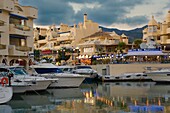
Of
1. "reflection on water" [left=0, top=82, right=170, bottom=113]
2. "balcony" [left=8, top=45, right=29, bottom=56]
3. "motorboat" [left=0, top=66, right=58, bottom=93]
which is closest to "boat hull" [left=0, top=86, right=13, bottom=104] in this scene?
"reflection on water" [left=0, top=82, right=170, bottom=113]

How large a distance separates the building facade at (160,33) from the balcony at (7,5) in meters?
30.0

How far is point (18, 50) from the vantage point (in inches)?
1564

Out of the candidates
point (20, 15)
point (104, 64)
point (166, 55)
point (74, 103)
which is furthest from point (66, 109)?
point (166, 55)

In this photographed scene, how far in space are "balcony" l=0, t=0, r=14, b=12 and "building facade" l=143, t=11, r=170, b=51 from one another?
2996cm

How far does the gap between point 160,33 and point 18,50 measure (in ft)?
101

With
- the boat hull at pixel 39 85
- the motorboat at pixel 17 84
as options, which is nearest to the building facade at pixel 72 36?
the boat hull at pixel 39 85

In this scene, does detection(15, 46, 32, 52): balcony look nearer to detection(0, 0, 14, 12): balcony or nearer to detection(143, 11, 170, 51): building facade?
detection(0, 0, 14, 12): balcony

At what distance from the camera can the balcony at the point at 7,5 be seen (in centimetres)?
3594

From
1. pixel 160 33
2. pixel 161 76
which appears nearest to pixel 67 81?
pixel 161 76

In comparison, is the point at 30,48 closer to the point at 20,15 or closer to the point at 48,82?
the point at 20,15

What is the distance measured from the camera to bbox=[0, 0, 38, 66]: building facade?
36.9 m

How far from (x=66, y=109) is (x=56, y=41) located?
62.6 m

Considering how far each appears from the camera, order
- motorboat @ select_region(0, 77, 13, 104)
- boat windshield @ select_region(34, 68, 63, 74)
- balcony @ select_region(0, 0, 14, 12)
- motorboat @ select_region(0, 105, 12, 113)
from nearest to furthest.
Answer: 1. motorboat @ select_region(0, 105, 12, 113)
2. motorboat @ select_region(0, 77, 13, 104)
3. boat windshield @ select_region(34, 68, 63, 74)
4. balcony @ select_region(0, 0, 14, 12)

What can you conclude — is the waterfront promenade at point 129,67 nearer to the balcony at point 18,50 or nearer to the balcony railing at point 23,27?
the balcony at point 18,50
